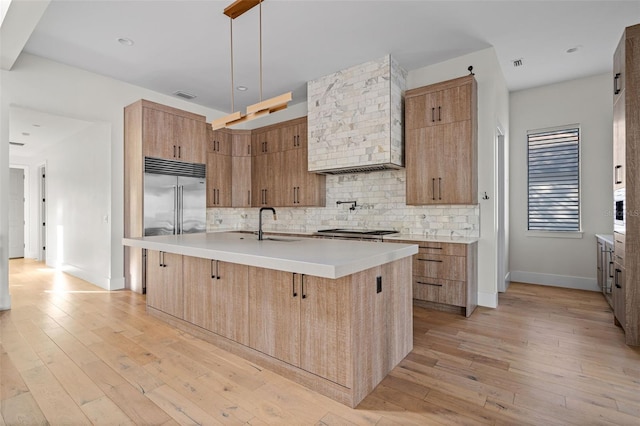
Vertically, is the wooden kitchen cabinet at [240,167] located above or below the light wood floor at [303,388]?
above

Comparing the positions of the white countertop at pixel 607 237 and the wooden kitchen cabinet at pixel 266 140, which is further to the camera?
the wooden kitchen cabinet at pixel 266 140

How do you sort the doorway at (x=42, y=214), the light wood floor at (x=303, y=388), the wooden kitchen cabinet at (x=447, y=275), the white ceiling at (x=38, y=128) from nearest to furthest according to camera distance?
1. the light wood floor at (x=303, y=388)
2. the wooden kitchen cabinet at (x=447, y=275)
3. the white ceiling at (x=38, y=128)
4. the doorway at (x=42, y=214)

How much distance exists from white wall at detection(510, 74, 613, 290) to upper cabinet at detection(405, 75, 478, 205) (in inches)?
73.7

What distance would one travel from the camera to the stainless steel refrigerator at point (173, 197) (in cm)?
472

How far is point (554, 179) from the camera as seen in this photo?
16.4ft

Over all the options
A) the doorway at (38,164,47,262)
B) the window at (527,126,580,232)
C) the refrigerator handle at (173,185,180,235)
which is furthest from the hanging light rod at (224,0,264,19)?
the doorway at (38,164,47,262)

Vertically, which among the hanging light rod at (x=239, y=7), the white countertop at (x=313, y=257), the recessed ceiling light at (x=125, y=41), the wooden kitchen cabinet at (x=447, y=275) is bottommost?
the wooden kitchen cabinet at (x=447, y=275)

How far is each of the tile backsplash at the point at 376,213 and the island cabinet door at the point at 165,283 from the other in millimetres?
2680

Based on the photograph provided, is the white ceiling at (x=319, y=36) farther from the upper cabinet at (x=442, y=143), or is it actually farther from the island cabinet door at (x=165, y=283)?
the island cabinet door at (x=165, y=283)

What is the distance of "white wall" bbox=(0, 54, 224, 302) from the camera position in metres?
3.77

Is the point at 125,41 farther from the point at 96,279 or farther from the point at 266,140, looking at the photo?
the point at 96,279

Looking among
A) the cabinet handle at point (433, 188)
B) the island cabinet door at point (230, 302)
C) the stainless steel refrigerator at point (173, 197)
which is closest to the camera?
the island cabinet door at point (230, 302)

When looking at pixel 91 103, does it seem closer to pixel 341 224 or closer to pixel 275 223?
pixel 275 223

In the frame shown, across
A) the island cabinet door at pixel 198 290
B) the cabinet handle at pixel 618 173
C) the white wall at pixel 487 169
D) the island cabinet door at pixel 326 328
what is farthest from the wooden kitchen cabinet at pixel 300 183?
the cabinet handle at pixel 618 173
